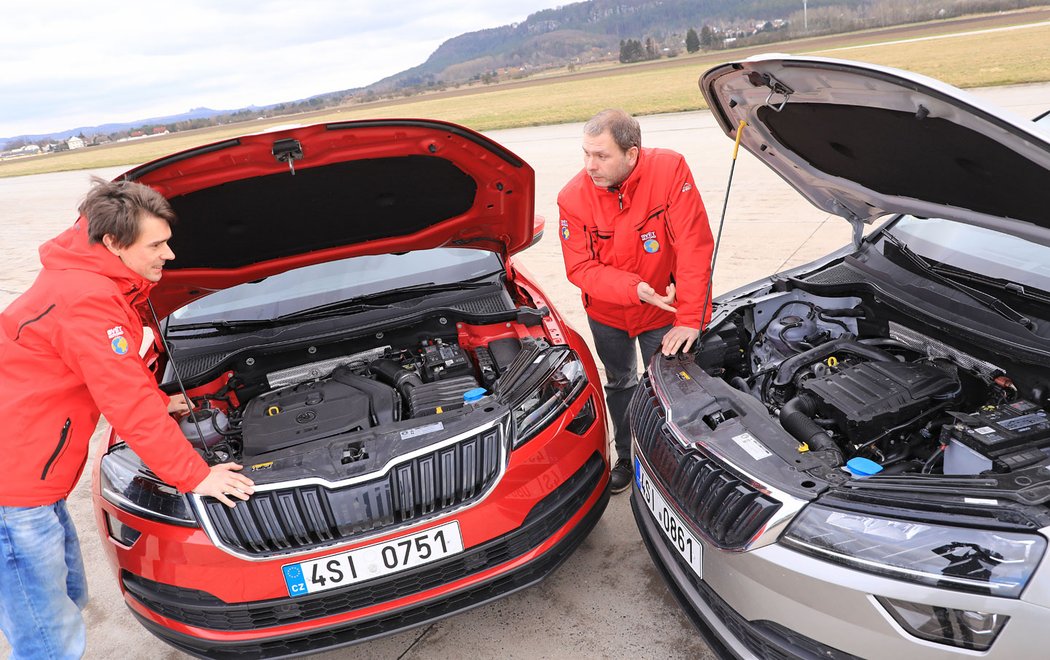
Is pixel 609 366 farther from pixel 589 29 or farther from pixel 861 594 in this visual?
pixel 589 29

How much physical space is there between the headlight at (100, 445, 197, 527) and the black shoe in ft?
5.89

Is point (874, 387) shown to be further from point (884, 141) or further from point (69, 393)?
point (69, 393)

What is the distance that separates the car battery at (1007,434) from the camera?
70.4 inches

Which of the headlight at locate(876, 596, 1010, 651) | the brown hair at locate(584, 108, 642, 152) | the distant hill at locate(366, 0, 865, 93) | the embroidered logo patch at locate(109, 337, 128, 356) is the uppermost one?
the distant hill at locate(366, 0, 865, 93)

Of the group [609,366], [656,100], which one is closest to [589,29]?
[656,100]

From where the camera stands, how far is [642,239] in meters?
2.90

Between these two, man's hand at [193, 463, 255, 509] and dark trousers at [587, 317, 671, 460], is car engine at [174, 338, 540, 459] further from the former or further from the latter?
dark trousers at [587, 317, 671, 460]

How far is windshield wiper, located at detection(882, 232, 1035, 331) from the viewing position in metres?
2.26

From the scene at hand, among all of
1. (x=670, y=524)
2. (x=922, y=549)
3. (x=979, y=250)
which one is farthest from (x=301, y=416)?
(x=979, y=250)

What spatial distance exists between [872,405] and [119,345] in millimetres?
2236

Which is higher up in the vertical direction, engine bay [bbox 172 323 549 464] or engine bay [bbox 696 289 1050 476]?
engine bay [bbox 172 323 549 464]

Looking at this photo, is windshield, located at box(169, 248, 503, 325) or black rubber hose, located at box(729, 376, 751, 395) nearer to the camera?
black rubber hose, located at box(729, 376, 751, 395)

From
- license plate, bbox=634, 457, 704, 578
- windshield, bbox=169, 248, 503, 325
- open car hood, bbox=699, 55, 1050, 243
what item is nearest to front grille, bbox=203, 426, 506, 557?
license plate, bbox=634, 457, 704, 578

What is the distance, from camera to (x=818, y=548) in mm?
1661
